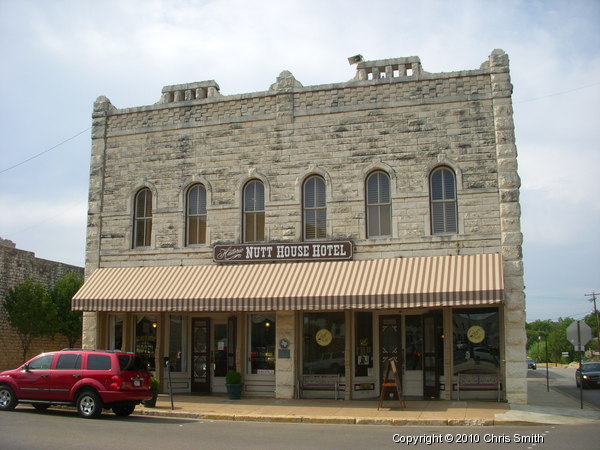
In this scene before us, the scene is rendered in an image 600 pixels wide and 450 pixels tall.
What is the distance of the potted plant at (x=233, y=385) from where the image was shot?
17.5 m

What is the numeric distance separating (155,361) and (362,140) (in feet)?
28.7

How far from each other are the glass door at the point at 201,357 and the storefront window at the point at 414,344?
5.84 meters

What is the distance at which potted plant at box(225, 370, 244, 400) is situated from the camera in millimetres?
17516

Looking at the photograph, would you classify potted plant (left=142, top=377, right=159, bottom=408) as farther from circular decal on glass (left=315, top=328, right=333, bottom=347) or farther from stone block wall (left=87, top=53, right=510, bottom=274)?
circular decal on glass (left=315, top=328, right=333, bottom=347)

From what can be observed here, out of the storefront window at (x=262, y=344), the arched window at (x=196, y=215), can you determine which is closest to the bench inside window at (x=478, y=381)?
the storefront window at (x=262, y=344)

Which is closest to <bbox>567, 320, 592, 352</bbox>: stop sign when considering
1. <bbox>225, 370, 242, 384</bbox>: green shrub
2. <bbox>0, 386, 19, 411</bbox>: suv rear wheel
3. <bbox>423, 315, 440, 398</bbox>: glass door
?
<bbox>423, 315, 440, 398</bbox>: glass door

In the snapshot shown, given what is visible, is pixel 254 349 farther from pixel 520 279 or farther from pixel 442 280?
pixel 520 279

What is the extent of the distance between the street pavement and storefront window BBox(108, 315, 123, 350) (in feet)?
9.18

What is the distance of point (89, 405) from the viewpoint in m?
14.3

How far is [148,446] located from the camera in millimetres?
10461

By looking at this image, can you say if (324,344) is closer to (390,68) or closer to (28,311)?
(390,68)

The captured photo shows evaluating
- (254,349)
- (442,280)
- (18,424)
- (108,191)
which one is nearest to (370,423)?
(442,280)

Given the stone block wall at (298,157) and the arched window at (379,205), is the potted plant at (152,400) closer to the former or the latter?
the stone block wall at (298,157)

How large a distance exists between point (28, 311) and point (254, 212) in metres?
15.7
